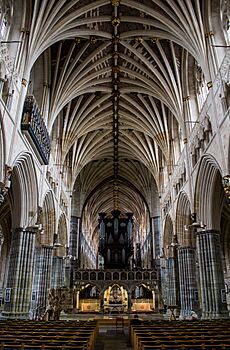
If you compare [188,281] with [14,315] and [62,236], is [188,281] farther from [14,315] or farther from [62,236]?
[62,236]

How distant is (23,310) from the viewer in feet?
54.5

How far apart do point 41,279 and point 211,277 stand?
12117 millimetres

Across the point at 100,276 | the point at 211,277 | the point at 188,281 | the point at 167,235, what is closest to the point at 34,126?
the point at 211,277

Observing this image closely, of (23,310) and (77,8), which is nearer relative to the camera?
(23,310)

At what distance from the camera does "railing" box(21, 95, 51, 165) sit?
1633cm

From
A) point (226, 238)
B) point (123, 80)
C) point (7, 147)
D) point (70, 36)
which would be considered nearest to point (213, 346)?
point (7, 147)

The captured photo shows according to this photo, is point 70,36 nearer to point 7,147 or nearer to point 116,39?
point 116,39

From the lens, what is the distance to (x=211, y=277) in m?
17.2

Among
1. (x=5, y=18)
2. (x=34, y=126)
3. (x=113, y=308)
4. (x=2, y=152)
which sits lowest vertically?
(x=113, y=308)

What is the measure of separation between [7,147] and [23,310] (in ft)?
28.3

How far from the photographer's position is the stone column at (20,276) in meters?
16.5

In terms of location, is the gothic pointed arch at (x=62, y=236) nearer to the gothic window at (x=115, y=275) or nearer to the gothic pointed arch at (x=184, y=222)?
the gothic window at (x=115, y=275)

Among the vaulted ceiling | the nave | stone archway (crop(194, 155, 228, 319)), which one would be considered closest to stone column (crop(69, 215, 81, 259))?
the nave

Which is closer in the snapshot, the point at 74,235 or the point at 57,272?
the point at 57,272
